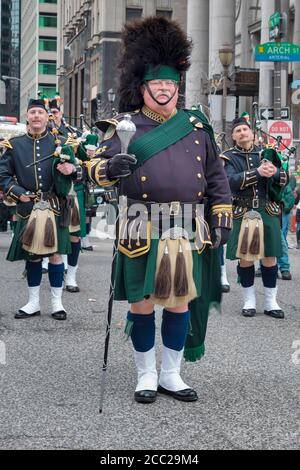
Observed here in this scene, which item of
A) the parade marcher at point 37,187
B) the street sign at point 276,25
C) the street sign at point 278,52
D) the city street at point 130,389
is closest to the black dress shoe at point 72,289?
the city street at point 130,389

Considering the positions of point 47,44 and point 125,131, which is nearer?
point 125,131

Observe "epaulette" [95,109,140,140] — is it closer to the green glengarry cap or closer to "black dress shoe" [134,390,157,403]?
the green glengarry cap

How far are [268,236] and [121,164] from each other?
379 cm

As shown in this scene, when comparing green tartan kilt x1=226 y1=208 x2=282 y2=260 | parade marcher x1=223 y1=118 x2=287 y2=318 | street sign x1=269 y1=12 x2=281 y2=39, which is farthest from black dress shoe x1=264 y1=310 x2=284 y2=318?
street sign x1=269 y1=12 x2=281 y2=39

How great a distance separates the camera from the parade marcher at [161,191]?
5.45m

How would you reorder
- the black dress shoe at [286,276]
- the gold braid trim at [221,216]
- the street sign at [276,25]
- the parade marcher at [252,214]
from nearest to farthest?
1. the gold braid trim at [221,216]
2. the parade marcher at [252,214]
3. the black dress shoe at [286,276]
4. the street sign at [276,25]

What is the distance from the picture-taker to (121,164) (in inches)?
204

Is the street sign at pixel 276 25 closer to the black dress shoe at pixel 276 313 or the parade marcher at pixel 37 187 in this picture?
the black dress shoe at pixel 276 313

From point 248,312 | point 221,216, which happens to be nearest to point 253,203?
point 248,312

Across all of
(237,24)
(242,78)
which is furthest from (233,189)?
(237,24)

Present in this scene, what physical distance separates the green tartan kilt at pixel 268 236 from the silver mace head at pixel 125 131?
3.70m

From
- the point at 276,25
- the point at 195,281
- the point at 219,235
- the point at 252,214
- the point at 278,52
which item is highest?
the point at 276,25

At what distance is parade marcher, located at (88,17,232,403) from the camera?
17.9 ft

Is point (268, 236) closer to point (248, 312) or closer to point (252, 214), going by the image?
point (252, 214)
